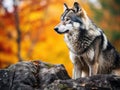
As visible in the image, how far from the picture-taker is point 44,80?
9.77 metres

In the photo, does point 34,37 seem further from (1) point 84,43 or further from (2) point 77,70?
(1) point 84,43

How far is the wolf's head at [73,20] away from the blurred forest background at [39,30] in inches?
795

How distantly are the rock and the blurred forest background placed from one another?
835 inches

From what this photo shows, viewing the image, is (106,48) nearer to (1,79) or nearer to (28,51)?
(1,79)

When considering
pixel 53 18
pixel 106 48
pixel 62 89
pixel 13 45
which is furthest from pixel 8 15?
pixel 62 89

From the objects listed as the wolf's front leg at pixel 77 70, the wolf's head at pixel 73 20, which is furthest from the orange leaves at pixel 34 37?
the wolf's head at pixel 73 20

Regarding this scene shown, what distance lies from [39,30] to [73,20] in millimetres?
24695

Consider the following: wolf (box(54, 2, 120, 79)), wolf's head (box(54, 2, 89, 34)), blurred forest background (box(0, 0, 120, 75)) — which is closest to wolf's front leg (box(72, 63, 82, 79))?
wolf (box(54, 2, 120, 79))

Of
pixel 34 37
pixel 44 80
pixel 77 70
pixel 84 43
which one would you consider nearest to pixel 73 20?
pixel 84 43

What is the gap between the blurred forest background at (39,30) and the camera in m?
32.4

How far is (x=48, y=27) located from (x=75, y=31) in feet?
81.3

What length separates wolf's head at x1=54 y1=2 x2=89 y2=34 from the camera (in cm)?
1079

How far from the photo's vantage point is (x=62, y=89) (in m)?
8.95

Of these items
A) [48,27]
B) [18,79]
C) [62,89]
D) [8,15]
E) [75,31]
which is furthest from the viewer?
[48,27]
